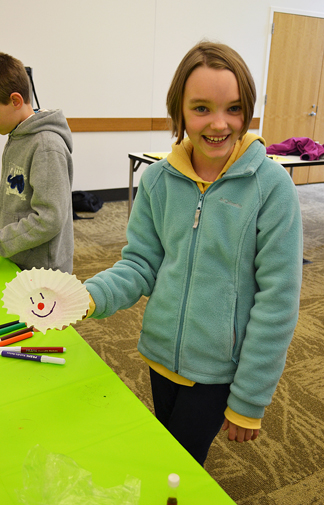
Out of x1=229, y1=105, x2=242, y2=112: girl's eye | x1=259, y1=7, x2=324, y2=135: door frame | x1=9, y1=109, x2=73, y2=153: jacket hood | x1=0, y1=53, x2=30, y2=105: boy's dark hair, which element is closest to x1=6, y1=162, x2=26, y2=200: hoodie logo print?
x1=9, y1=109, x2=73, y2=153: jacket hood

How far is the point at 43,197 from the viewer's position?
1569 millimetres

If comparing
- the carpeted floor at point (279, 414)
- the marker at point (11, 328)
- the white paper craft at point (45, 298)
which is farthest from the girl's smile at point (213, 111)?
the carpeted floor at point (279, 414)

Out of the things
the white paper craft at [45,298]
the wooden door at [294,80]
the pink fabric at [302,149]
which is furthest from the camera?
the wooden door at [294,80]

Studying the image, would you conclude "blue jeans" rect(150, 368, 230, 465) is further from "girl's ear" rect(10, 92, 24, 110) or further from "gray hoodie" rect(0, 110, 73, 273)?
"girl's ear" rect(10, 92, 24, 110)

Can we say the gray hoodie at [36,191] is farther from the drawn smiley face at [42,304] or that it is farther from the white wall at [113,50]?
the white wall at [113,50]

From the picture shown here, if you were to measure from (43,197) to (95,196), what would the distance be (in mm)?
3680

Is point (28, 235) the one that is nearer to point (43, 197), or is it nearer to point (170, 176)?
point (43, 197)

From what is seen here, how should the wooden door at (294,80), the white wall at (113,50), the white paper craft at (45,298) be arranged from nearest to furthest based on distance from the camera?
1. the white paper craft at (45,298)
2. the white wall at (113,50)
3. the wooden door at (294,80)

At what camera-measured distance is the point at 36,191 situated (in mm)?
1574

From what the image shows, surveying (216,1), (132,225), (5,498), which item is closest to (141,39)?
(216,1)

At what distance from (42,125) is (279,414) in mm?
1554

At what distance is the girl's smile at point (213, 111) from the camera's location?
2.92 ft

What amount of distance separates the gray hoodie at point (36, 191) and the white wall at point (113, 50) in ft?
10.4

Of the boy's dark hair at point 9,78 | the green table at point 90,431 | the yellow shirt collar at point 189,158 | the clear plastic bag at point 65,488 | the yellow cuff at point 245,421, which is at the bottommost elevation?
the yellow cuff at point 245,421
